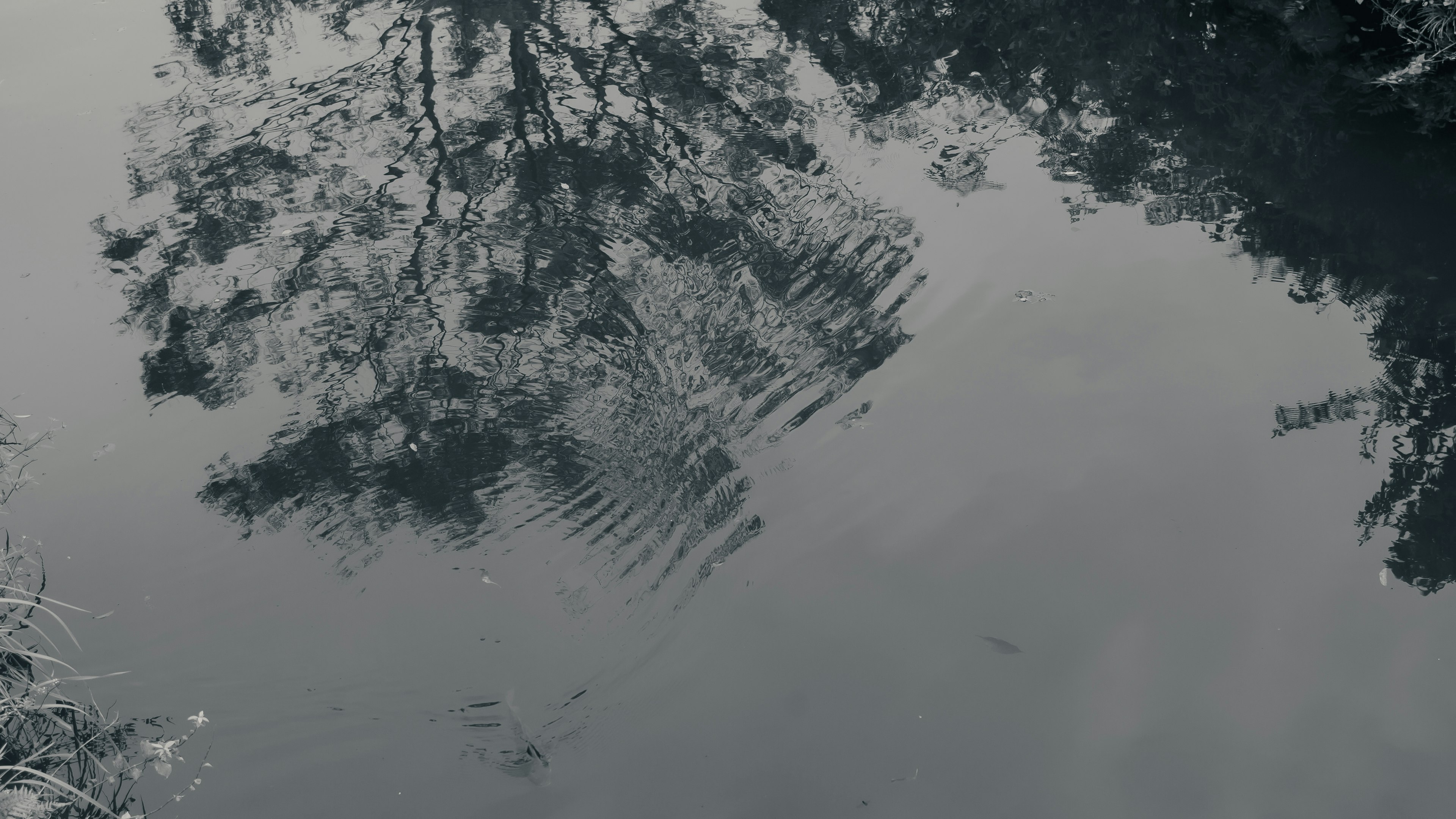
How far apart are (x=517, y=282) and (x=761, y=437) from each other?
1.84m

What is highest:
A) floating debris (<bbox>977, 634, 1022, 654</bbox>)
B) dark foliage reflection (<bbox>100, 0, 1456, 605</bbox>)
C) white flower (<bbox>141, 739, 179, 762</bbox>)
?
dark foliage reflection (<bbox>100, 0, 1456, 605</bbox>)

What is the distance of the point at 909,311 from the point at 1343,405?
6.57 feet

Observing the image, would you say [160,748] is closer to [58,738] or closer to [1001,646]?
[58,738]

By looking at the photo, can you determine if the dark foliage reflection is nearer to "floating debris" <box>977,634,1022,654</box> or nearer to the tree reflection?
the tree reflection

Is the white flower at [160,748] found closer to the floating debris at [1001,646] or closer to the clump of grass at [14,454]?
the clump of grass at [14,454]

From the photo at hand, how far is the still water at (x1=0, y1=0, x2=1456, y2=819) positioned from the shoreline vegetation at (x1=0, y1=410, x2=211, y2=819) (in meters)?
0.13

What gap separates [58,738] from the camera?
350 cm

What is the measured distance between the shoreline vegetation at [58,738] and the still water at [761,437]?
0.13 m

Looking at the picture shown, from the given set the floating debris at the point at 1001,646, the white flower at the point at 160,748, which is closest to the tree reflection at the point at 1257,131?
the floating debris at the point at 1001,646

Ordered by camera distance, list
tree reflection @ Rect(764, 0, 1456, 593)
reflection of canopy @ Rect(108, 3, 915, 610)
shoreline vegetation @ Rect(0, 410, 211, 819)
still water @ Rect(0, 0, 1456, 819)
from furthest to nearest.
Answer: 1. tree reflection @ Rect(764, 0, 1456, 593)
2. reflection of canopy @ Rect(108, 3, 915, 610)
3. still water @ Rect(0, 0, 1456, 819)
4. shoreline vegetation @ Rect(0, 410, 211, 819)

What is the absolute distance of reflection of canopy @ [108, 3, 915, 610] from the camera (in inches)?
168

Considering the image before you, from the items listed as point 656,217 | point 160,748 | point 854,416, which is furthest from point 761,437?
point 160,748

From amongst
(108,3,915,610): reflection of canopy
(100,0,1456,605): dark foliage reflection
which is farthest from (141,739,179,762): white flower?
(100,0,1456,605): dark foliage reflection

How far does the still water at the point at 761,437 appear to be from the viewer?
341cm
